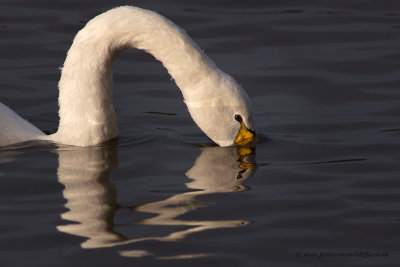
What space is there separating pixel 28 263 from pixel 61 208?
3.21 ft

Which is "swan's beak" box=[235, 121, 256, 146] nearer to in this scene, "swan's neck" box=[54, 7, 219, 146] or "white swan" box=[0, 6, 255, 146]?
"white swan" box=[0, 6, 255, 146]

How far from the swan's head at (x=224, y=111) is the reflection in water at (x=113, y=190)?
0.56ft

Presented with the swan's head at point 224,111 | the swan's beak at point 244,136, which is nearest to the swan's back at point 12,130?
the swan's head at point 224,111

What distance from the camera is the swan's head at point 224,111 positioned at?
8844mm

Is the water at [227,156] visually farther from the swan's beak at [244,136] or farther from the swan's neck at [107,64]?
the swan's neck at [107,64]

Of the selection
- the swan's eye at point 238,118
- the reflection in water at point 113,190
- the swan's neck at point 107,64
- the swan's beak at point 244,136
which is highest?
the swan's neck at point 107,64

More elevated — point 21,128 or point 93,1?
point 93,1

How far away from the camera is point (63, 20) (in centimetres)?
1348

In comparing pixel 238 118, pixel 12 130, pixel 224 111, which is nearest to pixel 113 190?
pixel 224 111

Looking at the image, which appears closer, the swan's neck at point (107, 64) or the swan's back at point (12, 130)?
the swan's neck at point (107, 64)

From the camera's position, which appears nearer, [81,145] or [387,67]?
[81,145]

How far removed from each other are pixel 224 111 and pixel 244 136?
0.37 metres

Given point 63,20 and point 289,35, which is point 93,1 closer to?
point 63,20

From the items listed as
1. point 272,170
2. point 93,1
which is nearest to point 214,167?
point 272,170
